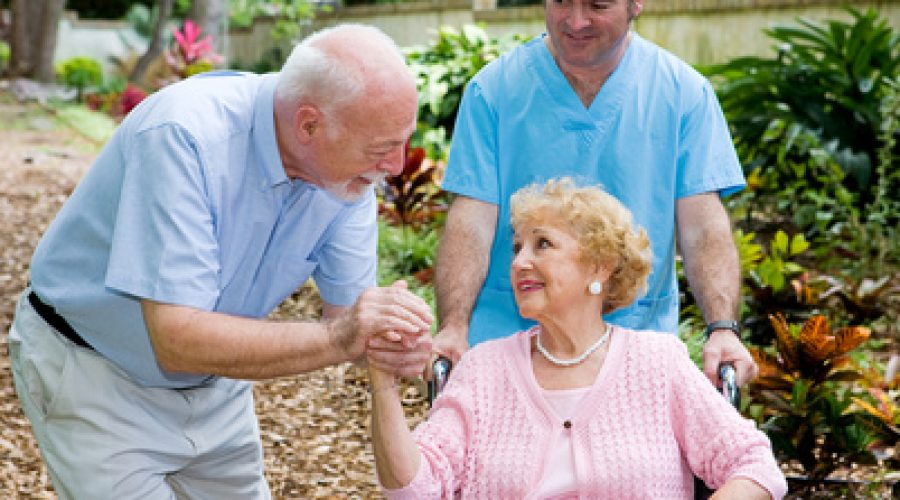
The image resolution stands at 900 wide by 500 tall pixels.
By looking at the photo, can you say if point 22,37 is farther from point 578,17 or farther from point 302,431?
point 578,17

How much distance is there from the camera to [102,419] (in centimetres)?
258

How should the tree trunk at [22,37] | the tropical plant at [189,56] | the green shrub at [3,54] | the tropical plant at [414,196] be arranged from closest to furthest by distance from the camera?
the tropical plant at [414,196] → the tropical plant at [189,56] → the tree trunk at [22,37] → the green shrub at [3,54]

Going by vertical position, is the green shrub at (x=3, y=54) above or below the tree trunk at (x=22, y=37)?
below

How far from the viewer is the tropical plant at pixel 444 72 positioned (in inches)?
357

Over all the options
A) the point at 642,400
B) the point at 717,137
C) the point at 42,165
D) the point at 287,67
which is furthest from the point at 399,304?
the point at 42,165

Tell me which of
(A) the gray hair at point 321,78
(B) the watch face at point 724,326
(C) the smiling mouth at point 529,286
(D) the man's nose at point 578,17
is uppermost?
(D) the man's nose at point 578,17

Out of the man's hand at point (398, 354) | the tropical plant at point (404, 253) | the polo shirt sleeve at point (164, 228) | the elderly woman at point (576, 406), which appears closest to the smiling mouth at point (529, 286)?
the elderly woman at point (576, 406)

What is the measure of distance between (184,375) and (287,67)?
69cm

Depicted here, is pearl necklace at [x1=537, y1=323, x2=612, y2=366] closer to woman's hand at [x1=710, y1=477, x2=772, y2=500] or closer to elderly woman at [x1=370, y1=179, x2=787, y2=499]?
elderly woman at [x1=370, y1=179, x2=787, y2=499]

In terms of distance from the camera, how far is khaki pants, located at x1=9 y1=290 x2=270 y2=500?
2572mm

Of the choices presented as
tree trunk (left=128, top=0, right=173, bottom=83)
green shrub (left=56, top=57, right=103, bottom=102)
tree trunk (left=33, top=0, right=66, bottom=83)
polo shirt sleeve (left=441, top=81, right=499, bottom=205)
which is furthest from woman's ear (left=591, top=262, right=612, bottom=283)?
tree trunk (left=128, top=0, right=173, bottom=83)

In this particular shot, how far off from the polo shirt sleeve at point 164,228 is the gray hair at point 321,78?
0.73ft

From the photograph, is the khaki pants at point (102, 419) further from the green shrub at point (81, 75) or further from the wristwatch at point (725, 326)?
the green shrub at point (81, 75)

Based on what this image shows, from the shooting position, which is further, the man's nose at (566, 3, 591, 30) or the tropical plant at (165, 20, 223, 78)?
the tropical plant at (165, 20, 223, 78)
